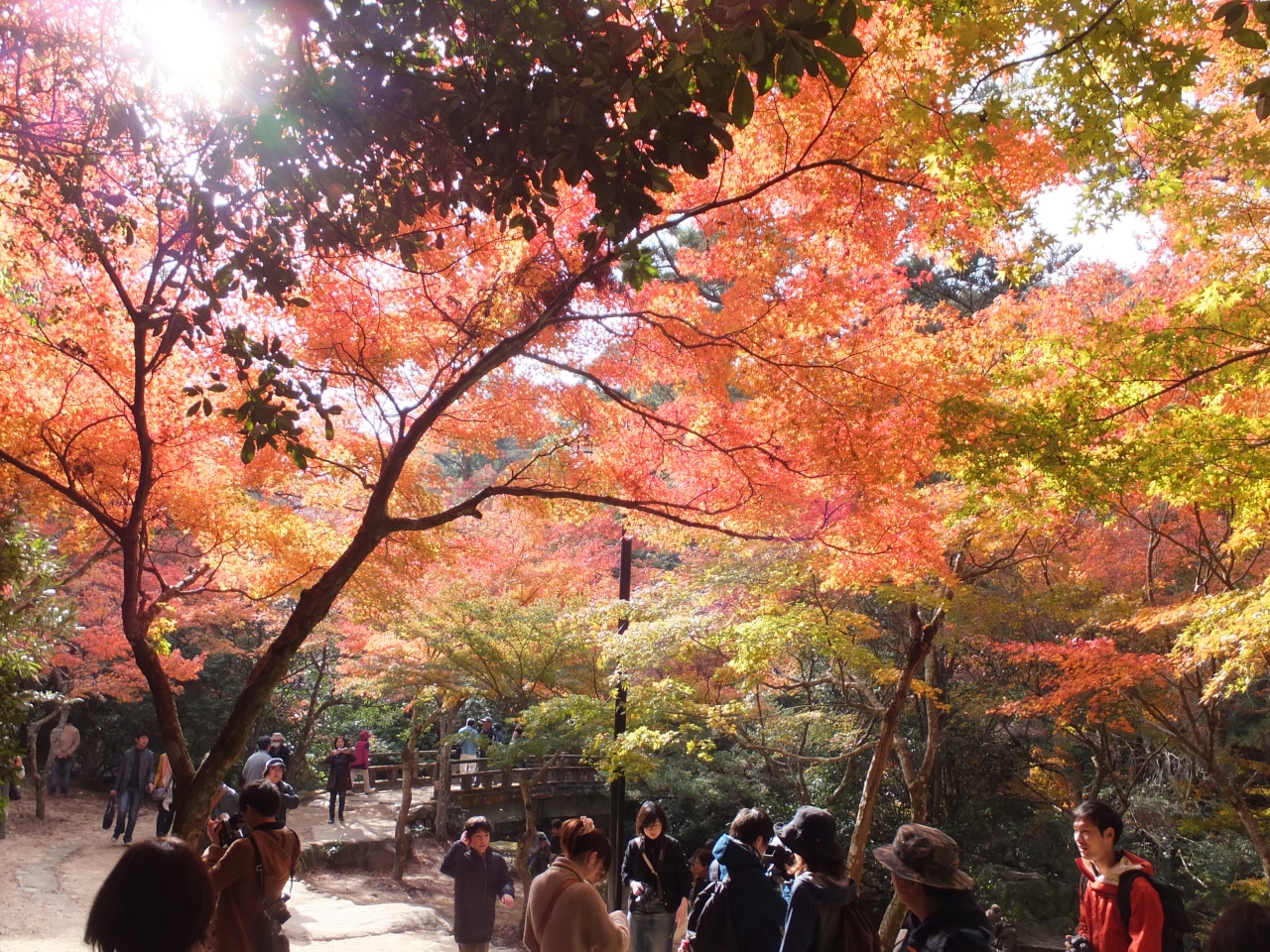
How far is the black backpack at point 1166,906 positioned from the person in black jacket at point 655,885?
2.85 m

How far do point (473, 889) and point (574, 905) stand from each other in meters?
2.85

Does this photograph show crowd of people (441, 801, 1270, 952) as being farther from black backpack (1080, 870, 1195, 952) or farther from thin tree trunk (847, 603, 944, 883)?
thin tree trunk (847, 603, 944, 883)

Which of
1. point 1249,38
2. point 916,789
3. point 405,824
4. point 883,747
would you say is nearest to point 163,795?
point 405,824

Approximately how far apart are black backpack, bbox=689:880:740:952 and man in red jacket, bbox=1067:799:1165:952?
137 cm

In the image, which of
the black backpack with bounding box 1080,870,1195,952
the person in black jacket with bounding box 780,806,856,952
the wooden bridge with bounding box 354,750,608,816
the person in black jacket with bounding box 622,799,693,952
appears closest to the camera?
the person in black jacket with bounding box 780,806,856,952

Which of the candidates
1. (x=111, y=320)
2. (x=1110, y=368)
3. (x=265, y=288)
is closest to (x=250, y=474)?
(x=111, y=320)

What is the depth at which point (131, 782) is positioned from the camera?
1042cm

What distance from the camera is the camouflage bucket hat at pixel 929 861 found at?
8.28 ft

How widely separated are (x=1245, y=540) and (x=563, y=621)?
25.5 feet

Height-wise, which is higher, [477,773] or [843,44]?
[843,44]

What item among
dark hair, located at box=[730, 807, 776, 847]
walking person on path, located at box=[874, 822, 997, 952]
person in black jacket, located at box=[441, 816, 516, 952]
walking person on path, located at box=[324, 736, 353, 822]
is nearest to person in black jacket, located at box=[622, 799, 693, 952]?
person in black jacket, located at box=[441, 816, 516, 952]

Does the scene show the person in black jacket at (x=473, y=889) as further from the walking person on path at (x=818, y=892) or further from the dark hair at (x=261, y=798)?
the walking person on path at (x=818, y=892)

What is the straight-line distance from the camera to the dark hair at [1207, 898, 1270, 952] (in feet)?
6.35

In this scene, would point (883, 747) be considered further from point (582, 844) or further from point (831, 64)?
point (831, 64)
